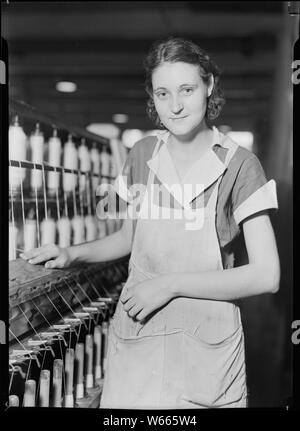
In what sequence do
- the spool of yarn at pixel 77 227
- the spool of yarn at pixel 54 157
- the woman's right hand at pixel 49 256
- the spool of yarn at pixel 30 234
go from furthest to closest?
the spool of yarn at pixel 77 227, the spool of yarn at pixel 54 157, the spool of yarn at pixel 30 234, the woman's right hand at pixel 49 256

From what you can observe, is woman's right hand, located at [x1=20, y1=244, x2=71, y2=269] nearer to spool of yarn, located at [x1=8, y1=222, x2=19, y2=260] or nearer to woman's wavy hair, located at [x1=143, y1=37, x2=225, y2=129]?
spool of yarn, located at [x1=8, y1=222, x2=19, y2=260]

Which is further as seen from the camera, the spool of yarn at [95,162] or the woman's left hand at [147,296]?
the spool of yarn at [95,162]

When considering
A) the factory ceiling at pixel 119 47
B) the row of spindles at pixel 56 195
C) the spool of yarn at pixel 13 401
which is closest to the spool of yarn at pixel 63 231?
the row of spindles at pixel 56 195

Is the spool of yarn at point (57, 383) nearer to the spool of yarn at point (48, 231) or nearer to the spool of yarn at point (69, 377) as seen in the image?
the spool of yarn at point (69, 377)

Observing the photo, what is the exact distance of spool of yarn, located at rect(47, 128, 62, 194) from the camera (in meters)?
2.00

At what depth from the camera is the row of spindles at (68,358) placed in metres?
1.62

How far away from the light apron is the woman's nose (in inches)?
6.5

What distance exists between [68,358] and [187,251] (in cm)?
45

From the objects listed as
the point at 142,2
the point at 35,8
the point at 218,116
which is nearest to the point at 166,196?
the point at 218,116

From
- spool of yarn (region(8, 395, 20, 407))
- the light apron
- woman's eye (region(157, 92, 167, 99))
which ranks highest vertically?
woman's eye (region(157, 92, 167, 99))

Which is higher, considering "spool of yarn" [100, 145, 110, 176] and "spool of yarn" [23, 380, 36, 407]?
"spool of yarn" [100, 145, 110, 176]

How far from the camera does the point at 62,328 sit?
1.72m

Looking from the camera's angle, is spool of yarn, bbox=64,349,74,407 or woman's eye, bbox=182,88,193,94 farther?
spool of yarn, bbox=64,349,74,407

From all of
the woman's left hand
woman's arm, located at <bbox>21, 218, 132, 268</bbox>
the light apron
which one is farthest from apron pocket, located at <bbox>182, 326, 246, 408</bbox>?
woman's arm, located at <bbox>21, 218, 132, 268</bbox>
